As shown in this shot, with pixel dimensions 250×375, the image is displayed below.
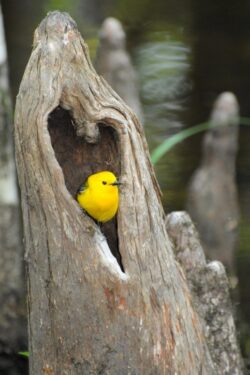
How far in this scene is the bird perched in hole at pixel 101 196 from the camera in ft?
17.9

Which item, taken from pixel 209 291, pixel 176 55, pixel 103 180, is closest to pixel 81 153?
pixel 103 180

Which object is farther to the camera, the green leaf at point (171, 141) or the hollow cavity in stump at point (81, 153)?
the green leaf at point (171, 141)

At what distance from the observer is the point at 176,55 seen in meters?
14.3

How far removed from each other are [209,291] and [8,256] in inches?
119

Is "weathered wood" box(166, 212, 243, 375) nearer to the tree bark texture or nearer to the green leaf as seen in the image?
the tree bark texture

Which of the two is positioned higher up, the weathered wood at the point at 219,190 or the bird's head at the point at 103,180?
the weathered wood at the point at 219,190

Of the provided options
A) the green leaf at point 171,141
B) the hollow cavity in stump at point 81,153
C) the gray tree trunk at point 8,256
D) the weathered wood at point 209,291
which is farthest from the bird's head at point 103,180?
the gray tree trunk at point 8,256

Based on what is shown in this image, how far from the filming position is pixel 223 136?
32.3ft

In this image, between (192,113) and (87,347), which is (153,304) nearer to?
(87,347)

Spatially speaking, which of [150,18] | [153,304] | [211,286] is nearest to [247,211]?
[150,18]

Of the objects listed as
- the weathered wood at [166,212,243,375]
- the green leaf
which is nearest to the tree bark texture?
the weathered wood at [166,212,243,375]

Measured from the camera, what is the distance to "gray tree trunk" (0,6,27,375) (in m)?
9.01

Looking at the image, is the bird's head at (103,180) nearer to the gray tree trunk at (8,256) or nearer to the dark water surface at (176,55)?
the gray tree trunk at (8,256)

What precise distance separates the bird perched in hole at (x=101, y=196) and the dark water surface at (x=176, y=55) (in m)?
6.42
